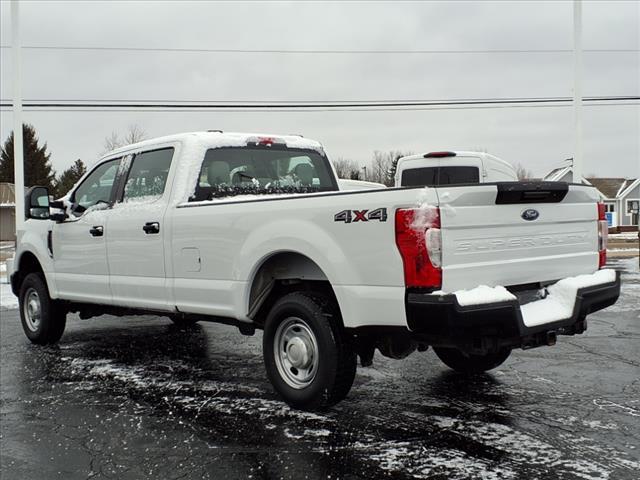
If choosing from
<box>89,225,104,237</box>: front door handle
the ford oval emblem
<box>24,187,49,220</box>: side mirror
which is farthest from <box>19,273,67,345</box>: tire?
the ford oval emblem

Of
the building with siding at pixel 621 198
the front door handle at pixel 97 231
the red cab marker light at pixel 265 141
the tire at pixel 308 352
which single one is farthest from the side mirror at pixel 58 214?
the building with siding at pixel 621 198

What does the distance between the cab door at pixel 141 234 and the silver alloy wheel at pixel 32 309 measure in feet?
5.80

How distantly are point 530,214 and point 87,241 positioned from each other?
14.3ft

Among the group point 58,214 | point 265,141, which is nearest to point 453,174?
point 265,141

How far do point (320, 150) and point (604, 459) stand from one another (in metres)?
4.15

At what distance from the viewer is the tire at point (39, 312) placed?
7.36 m

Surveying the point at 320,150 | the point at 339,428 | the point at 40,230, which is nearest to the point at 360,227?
the point at 339,428

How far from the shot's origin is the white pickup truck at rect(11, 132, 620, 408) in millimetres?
3934

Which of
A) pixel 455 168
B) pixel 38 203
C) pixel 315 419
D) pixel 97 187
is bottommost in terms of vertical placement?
pixel 315 419

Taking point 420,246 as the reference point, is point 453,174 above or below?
above

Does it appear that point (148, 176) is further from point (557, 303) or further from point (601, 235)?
point (601, 235)

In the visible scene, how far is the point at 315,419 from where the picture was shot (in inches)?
180

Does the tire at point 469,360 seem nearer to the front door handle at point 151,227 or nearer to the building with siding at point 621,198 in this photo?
the front door handle at point 151,227

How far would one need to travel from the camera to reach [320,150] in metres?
6.90
